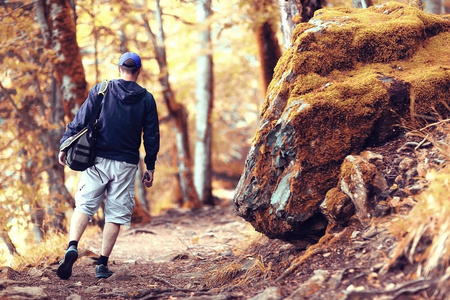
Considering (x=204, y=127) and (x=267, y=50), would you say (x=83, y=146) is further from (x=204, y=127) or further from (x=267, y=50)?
(x=204, y=127)

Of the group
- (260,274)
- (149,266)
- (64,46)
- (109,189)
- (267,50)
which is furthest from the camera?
(267,50)

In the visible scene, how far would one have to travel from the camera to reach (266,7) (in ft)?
31.7

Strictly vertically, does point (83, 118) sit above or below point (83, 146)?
above

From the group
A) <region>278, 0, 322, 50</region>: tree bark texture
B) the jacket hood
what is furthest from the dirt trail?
<region>278, 0, 322, 50</region>: tree bark texture

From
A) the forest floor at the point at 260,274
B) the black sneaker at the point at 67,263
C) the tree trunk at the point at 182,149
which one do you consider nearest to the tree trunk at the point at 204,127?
the tree trunk at the point at 182,149

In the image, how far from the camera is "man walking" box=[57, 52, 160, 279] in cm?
513

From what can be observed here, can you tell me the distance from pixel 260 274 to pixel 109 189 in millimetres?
1921

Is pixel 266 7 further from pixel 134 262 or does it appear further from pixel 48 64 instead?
pixel 134 262

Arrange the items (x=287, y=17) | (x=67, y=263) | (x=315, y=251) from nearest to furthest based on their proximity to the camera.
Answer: (x=315, y=251) → (x=67, y=263) → (x=287, y=17)

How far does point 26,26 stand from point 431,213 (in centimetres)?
774

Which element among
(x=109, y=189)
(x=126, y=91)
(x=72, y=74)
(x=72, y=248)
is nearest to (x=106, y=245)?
(x=72, y=248)

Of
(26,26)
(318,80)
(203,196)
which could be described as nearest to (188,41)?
(203,196)

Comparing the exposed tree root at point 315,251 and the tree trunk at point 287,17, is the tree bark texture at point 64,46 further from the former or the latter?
the exposed tree root at point 315,251

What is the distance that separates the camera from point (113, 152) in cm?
515
